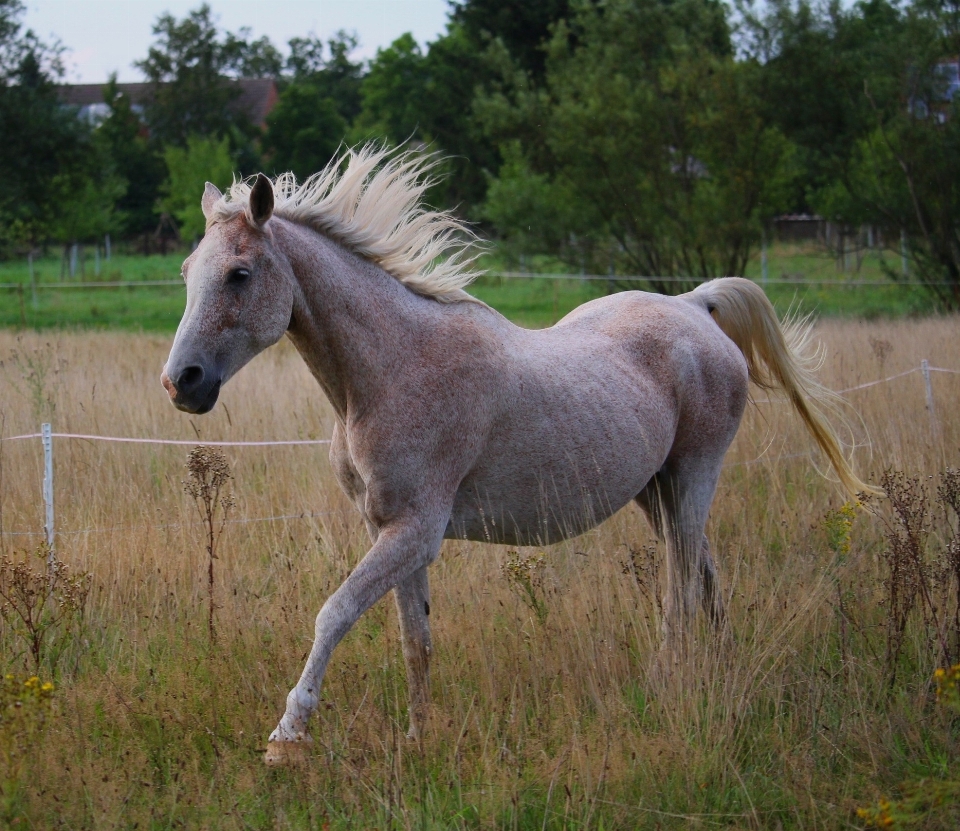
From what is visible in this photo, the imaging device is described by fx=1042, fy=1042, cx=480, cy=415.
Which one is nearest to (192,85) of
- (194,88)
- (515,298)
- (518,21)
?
(194,88)

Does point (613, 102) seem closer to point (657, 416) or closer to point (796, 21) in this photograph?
point (796, 21)

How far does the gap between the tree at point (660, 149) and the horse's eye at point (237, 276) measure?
Answer: 51.9 ft

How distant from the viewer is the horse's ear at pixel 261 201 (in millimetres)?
3410

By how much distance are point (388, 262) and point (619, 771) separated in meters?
2.02

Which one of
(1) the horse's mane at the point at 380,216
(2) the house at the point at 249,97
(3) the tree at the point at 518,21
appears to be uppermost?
(2) the house at the point at 249,97

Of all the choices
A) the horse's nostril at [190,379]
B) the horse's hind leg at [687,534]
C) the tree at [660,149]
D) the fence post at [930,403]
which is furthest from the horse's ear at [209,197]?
the tree at [660,149]

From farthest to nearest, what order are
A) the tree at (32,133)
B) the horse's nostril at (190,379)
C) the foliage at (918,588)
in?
the tree at (32,133), the foliage at (918,588), the horse's nostril at (190,379)

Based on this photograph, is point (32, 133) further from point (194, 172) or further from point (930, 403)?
point (930, 403)

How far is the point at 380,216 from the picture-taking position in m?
3.97

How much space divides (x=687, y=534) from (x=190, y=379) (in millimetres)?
2527

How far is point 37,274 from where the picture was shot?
1319 inches

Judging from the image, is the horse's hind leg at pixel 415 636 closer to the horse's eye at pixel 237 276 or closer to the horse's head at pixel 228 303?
the horse's head at pixel 228 303

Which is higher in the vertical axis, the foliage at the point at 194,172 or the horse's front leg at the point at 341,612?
the foliage at the point at 194,172

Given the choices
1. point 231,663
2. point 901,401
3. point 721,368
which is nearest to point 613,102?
point 901,401
